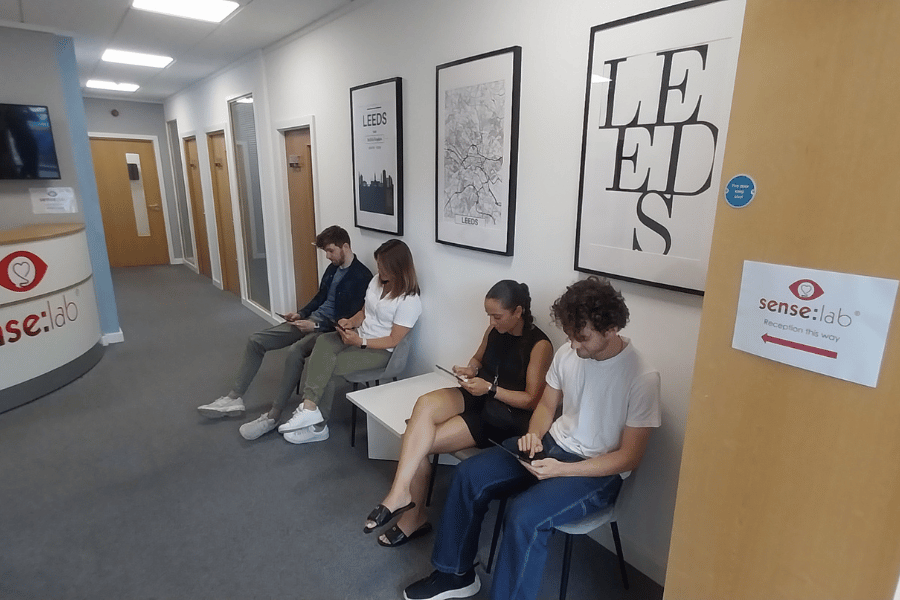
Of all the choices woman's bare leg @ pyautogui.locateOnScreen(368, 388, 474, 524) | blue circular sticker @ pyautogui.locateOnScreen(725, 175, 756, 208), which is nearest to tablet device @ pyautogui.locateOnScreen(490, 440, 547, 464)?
woman's bare leg @ pyautogui.locateOnScreen(368, 388, 474, 524)

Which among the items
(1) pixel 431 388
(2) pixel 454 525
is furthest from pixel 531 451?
(1) pixel 431 388

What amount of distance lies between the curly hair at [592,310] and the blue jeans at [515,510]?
0.51m

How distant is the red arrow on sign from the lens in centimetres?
90

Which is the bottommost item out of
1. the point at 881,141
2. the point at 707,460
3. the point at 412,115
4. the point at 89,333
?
the point at 89,333

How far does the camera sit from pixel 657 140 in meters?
1.65

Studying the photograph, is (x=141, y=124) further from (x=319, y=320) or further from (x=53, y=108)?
(x=319, y=320)

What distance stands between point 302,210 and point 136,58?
7.95ft

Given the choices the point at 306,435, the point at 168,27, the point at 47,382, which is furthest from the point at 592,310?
the point at 168,27

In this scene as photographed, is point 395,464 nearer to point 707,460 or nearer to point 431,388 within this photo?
point 431,388

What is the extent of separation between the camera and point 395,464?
2738 millimetres

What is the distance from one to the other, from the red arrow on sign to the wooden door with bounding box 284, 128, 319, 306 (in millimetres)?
3760

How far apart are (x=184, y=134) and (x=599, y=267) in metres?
6.93

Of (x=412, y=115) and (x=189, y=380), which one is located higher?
(x=412, y=115)

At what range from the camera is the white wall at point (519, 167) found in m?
1.81
